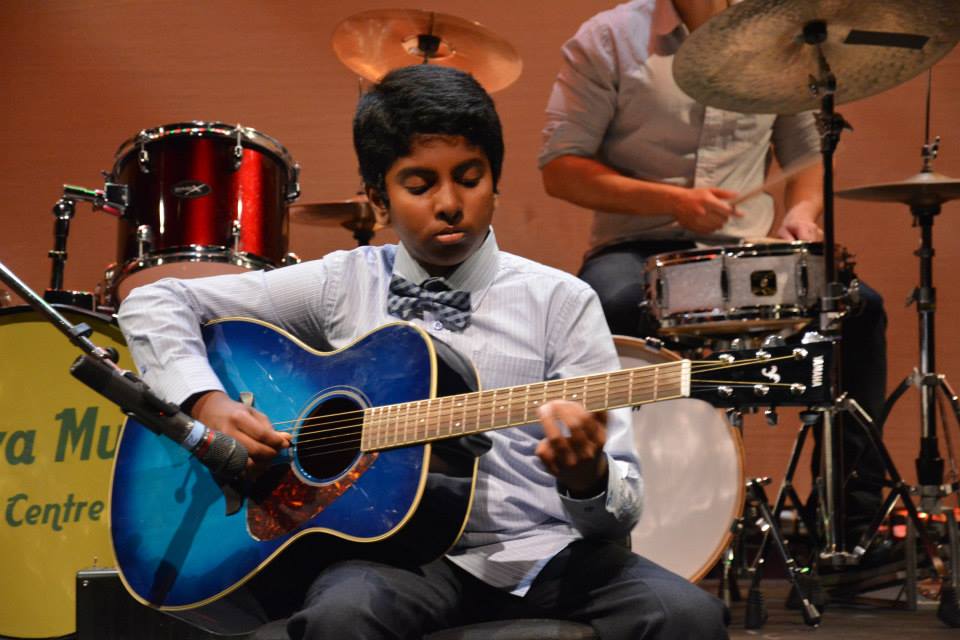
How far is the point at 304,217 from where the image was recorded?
418 centimetres

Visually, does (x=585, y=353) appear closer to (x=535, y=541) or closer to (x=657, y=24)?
(x=535, y=541)

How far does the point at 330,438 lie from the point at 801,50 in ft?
5.89

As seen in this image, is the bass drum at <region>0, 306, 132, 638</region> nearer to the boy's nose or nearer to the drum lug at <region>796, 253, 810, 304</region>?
the boy's nose

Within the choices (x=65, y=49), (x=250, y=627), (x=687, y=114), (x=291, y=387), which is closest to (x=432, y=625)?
(x=250, y=627)

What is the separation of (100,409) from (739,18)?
1.82m

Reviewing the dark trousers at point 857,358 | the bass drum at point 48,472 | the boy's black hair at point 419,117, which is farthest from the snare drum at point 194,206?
the boy's black hair at point 419,117

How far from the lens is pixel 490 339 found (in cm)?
182

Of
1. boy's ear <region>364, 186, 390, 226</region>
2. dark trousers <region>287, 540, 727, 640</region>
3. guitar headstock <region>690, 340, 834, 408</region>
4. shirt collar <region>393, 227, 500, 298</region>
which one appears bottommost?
dark trousers <region>287, 540, 727, 640</region>

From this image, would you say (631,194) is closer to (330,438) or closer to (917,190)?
(917,190)

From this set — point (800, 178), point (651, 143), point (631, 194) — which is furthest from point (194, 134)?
point (800, 178)

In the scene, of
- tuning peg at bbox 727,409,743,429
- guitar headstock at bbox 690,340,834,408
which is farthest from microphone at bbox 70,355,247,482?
tuning peg at bbox 727,409,743,429

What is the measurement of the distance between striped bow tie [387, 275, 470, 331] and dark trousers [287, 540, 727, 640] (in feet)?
1.34

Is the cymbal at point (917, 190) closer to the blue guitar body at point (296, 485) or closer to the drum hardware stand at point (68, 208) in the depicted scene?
the blue guitar body at point (296, 485)

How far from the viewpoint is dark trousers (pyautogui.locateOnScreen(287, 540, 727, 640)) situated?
1449 millimetres
